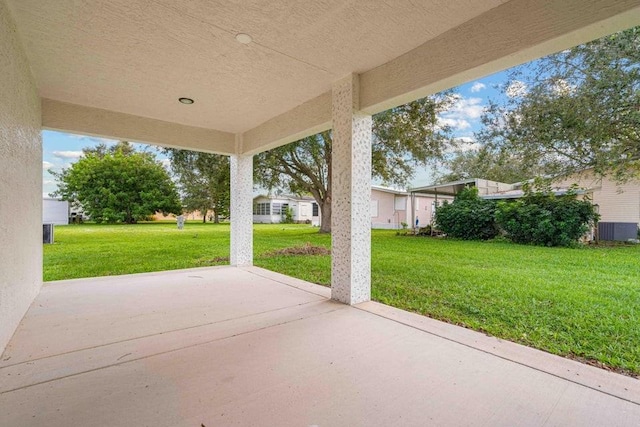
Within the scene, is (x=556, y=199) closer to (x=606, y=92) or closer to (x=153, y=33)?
(x=606, y=92)

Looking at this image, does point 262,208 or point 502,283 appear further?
point 262,208

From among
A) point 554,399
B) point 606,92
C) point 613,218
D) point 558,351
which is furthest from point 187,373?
point 613,218

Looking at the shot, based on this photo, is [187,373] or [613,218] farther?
[613,218]

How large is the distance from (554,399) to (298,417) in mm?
1608

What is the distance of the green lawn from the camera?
294cm

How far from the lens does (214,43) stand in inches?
126

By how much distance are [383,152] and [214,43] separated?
379 inches

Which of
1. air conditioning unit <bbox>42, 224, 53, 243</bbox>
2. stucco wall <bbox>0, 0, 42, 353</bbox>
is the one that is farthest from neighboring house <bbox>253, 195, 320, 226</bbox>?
stucco wall <bbox>0, 0, 42, 353</bbox>

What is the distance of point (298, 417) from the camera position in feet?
5.64

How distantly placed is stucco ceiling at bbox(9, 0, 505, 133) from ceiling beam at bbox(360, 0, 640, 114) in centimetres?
11

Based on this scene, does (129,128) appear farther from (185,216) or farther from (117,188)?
(185,216)

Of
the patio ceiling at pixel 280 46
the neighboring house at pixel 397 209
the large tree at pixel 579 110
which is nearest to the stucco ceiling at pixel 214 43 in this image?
the patio ceiling at pixel 280 46

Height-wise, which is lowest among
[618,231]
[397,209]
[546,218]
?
[618,231]

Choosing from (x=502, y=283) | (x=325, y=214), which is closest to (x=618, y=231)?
(x=502, y=283)
